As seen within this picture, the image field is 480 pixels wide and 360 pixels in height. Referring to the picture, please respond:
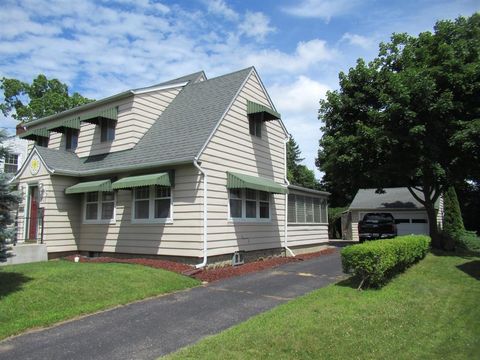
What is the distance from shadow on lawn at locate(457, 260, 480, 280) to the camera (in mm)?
11899

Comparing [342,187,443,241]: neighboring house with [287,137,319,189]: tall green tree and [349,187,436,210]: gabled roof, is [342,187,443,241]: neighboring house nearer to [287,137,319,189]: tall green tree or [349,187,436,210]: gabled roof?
[349,187,436,210]: gabled roof

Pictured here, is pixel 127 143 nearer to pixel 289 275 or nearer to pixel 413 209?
pixel 289 275

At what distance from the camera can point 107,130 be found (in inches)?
663

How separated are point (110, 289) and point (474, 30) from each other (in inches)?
726

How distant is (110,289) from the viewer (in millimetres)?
9453

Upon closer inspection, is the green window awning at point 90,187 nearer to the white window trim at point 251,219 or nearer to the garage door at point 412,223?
the white window trim at point 251,219

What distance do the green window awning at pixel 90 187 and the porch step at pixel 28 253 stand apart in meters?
2.22

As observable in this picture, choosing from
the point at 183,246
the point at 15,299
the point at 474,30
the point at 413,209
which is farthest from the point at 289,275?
the point at 413,209

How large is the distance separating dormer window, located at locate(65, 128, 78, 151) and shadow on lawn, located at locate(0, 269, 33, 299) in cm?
873

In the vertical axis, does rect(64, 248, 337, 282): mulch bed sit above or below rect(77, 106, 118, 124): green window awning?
below

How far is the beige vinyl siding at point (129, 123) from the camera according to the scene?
15.9 metres

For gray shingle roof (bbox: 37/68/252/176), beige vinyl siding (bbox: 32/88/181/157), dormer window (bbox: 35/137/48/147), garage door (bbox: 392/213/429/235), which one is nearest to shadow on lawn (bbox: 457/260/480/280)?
gray shingle roof (bbox: 37/68/252/176)

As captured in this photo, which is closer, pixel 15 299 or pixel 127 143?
pixel 15 299

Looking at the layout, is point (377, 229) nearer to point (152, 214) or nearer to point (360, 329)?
point (152, 214)
